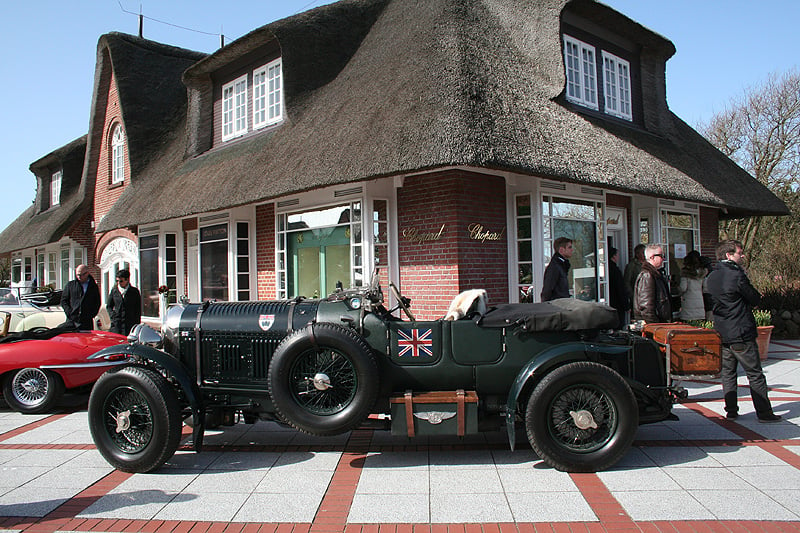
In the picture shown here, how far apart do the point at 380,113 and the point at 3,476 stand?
20.3ft

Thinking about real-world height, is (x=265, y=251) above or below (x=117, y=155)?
below

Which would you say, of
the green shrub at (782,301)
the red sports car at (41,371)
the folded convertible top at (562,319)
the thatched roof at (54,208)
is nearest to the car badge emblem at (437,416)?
the folded convertible top at (562,319)

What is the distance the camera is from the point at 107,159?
55.0ft

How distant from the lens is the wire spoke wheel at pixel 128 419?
4582 mm

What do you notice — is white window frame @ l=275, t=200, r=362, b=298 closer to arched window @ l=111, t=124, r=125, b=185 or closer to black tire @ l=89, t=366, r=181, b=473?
black tire @ l=89, t=366, r=181, b=473

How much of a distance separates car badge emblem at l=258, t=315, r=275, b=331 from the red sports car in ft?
10.0

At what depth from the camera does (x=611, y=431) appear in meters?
4.32

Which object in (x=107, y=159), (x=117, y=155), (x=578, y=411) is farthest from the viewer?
(x=107, y=159)

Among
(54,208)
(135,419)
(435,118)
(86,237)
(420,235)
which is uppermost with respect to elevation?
(54,208)

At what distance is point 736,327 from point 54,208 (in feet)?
72.2

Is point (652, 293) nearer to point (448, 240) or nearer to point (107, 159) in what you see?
point (448, 240)

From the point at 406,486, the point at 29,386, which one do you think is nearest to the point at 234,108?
the point at 29,386

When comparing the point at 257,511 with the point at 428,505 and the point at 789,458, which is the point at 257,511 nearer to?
the point at 428,505

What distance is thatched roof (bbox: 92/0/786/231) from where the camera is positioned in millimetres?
7547
